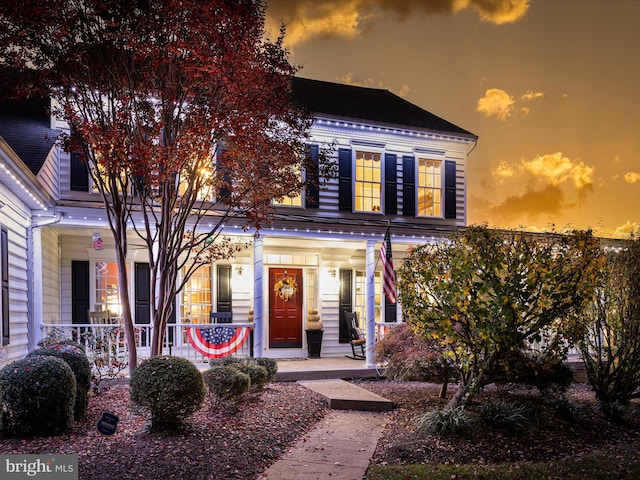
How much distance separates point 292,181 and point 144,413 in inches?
146

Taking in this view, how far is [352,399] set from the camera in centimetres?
783

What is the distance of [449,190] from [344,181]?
2.96 metres

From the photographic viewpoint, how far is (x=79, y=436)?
17.5 feet

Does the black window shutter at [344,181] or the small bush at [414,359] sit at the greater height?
the black window shutter at [344,181]

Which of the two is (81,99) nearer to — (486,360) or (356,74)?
(486,360)

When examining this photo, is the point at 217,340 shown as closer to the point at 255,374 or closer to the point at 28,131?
the point at 255,374

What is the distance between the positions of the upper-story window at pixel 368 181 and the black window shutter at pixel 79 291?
21.3 feet

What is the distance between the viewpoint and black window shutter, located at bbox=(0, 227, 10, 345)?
7520 millimetres

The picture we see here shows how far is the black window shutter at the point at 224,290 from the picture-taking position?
12.3m

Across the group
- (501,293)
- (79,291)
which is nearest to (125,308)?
(501,293)

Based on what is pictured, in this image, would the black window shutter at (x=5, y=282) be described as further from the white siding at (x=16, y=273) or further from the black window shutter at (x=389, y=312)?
the black window shutter at (x=389, y=312)

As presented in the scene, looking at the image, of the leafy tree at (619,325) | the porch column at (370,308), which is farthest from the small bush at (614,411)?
the porch column at (370,308)

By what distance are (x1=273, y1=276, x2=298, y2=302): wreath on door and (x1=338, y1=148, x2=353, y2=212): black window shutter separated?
2.29m

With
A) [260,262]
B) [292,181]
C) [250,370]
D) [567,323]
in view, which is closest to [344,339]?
[260,262]
